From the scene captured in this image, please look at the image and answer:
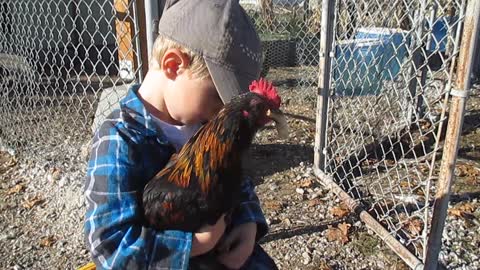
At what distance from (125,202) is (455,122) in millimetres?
1554

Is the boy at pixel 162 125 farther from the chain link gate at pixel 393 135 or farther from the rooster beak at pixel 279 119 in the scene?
the chain link gate at pixel 393 135

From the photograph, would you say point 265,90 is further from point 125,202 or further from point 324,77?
point 324,77

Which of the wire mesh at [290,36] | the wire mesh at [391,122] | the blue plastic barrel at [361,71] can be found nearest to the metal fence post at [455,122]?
the wire mesh at [391,122]

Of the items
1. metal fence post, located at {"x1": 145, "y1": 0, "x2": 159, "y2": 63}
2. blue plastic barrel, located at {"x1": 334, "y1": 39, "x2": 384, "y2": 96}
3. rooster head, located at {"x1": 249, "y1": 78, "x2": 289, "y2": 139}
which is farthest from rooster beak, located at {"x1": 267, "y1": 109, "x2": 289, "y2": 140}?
blue plastic barrel, located at {"x1": 334, "y1": 39, "x2": 384, "y2": 96}

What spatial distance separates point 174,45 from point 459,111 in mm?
1418

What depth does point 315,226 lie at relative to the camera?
3.28 metres

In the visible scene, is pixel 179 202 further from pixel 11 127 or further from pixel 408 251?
pixel 11 127

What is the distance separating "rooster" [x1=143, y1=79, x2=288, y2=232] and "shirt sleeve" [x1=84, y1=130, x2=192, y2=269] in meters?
0.05

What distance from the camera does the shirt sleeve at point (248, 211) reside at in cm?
180

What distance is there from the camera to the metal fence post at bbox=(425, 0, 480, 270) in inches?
82.5

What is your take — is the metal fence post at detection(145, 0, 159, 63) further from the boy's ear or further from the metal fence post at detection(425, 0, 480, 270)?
the metal fence post at detection(425, 0, 480, 270)

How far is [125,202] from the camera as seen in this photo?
145 cm

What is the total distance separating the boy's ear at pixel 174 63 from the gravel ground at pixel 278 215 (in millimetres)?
1784

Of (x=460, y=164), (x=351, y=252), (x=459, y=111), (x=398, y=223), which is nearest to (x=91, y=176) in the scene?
(x=459, y=111)
